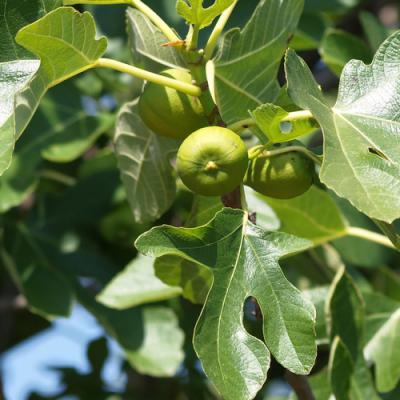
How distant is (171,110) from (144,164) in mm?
316

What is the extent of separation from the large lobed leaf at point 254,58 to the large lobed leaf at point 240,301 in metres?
0.24

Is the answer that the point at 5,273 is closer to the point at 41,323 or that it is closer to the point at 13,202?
the point at 41,323

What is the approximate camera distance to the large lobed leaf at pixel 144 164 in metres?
1.66

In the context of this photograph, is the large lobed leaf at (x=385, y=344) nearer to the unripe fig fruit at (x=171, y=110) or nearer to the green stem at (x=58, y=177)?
the unripe fig fruit at (x=171, y=110)

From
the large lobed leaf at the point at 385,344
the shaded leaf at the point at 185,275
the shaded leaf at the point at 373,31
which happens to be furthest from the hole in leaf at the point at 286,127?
the shaded leaf at the point at 373,31

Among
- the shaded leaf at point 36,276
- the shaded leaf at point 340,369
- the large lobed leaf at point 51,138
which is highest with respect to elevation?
the shaded leaf at point 340,369

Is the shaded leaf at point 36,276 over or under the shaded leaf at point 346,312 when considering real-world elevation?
under

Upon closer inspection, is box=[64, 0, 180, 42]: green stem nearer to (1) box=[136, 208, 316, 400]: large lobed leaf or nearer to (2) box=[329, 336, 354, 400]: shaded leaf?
(1) box=[136, 208, 316, 400]: large lobed leaf

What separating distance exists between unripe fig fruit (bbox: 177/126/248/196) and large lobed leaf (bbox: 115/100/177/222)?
36 centimetres

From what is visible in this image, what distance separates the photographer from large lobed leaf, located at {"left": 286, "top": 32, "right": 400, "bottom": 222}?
4.08 ft

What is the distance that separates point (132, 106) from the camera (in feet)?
5.40

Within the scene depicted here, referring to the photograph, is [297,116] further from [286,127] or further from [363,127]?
[286,127]

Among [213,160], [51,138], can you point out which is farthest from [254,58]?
[51,138]

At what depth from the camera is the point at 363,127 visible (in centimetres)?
137
